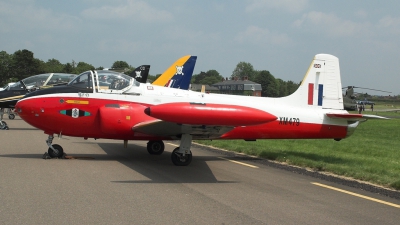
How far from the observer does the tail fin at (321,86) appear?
39.0ft

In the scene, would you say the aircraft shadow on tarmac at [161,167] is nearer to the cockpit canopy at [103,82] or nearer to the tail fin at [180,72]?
the cockpit canopy at [103,82]

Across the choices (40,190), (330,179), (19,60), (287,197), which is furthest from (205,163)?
(19,60)

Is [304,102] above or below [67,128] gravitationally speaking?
above

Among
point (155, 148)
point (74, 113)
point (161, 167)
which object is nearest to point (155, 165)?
point (161, 167)

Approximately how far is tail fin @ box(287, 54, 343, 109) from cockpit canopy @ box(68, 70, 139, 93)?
4.92 m

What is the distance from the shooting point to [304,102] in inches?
467

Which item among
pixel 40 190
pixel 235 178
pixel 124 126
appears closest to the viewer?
pixel 40 190

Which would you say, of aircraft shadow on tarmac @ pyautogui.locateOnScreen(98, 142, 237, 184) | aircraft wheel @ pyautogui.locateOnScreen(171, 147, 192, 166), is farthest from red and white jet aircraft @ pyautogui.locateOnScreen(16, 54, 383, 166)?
aircraft shadow on tarmac @ pyautogui.locateOnScreen(98, 142, 237, 184)

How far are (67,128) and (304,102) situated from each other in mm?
6818

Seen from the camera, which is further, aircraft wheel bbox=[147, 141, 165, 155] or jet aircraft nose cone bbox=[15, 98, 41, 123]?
aircraft wheel bbox=[147, 141, 165, 155]

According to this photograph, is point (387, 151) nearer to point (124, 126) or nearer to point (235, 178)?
point (235, 178)

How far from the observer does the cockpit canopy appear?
413 inches

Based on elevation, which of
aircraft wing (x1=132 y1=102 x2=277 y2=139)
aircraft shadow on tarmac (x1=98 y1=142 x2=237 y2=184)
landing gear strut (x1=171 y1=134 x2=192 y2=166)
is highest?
aircraft wing (x1=132 y1=102 x2=277 y2=139)

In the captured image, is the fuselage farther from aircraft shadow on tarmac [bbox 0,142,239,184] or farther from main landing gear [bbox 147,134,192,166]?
aircraft shadow on tarmac [bbox 0,142,239,184]
